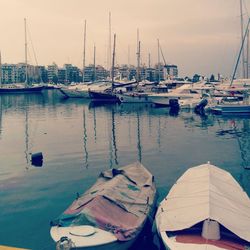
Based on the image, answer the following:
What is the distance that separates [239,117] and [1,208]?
45664 millimetres

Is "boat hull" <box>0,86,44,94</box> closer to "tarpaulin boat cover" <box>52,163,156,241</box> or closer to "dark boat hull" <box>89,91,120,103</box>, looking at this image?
"dark boat hull" <box>89,91,120,103</box>

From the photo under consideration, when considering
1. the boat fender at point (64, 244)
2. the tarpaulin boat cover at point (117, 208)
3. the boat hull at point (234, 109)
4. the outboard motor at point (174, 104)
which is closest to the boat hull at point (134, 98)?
the outboard motor at point (174, 104)

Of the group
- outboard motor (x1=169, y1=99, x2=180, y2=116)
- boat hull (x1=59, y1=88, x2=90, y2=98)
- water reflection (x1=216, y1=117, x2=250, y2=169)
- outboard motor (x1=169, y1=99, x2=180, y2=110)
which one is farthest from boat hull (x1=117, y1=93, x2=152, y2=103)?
water reflection (x1=216, y1=117, x2=250, y2=169)

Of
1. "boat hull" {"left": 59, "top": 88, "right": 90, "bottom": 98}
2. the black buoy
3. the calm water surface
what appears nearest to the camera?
the calm water surface

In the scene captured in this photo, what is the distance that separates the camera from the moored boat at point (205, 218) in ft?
37.0

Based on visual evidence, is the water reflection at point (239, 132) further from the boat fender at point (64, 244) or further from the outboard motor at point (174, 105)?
the boat fender at point (64, 244)

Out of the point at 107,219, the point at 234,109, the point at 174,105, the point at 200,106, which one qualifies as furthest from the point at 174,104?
the point at 107,219

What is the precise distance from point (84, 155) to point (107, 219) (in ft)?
59.3

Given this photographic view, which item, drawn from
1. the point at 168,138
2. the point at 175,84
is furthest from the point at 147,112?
the point at 175,84

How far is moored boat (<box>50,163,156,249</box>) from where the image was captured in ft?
37.9

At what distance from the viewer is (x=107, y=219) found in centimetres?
1280

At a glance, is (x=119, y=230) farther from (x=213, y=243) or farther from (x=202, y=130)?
(x=202, y=130)

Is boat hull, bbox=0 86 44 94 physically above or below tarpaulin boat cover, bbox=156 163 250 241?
above

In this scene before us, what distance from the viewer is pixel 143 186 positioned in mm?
17562
